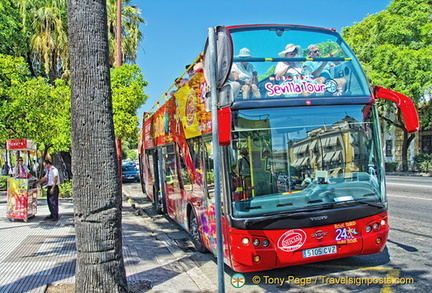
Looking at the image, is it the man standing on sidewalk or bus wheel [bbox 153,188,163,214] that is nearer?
the man standing on sidewalk

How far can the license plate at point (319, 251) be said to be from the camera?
17.4ft

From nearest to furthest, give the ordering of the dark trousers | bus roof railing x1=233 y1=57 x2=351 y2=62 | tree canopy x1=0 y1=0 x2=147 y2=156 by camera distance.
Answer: bus roof railing x1=233 y1=57 x2=351 y2=62, the dark trousers, tree canopy x1=0 y1=0 x2=147 y2=156

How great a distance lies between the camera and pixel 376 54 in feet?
94.7

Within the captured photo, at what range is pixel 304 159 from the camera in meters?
5.39

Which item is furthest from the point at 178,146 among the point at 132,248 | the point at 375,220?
the point at 375,220

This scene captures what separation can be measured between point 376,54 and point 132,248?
86.5ft

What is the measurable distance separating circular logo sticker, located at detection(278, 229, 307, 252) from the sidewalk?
46.8 inches

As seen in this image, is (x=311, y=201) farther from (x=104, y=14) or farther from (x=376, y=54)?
(x=376, y=54)

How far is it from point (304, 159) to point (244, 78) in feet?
4.54

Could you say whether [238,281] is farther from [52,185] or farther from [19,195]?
[19,195]

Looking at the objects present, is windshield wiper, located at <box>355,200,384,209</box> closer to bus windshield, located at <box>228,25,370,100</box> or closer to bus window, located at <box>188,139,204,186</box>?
bus windshield, located at <box>228,25,370,100</box>

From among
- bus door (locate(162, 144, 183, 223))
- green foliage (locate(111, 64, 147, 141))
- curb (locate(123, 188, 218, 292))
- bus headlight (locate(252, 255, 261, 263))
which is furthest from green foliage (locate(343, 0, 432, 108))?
bus headlight (locate(252, 255, 261, 263))

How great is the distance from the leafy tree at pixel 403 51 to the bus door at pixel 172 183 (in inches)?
828

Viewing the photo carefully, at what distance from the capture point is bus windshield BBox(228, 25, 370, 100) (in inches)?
216
